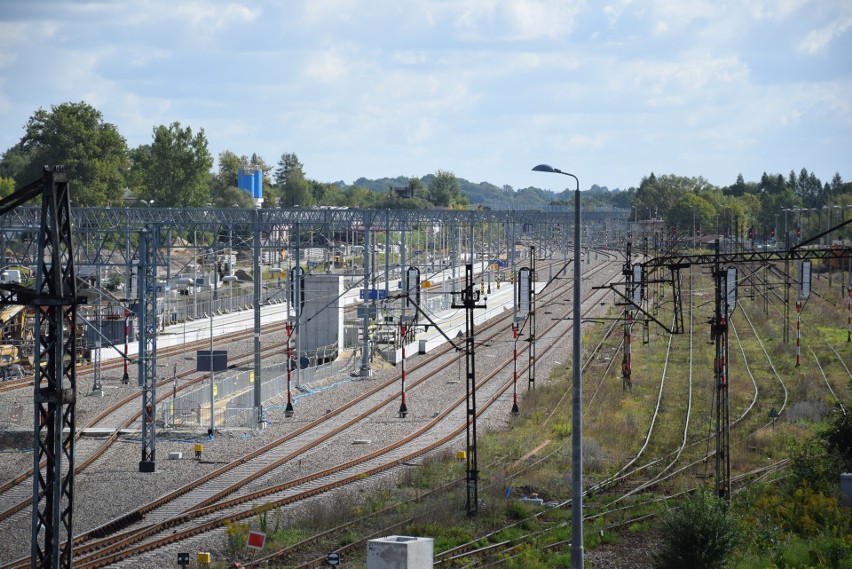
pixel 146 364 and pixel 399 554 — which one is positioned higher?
pixel 146 364

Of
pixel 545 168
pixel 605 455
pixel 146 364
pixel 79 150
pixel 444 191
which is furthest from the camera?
pixel 444 191

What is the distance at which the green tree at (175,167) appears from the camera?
3287 inches

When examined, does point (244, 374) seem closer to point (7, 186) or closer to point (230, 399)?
point (230, 399)

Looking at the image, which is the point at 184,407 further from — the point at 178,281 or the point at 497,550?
the point at 178,281

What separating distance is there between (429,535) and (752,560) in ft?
16.4

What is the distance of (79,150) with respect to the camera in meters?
73.8

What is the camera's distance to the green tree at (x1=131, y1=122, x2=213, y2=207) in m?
83.5

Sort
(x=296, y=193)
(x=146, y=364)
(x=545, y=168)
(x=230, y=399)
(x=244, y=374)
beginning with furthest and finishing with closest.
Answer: (x=296, y=193) < (x=244, y=374) < (x=230, y=399) < (x=146, y=364) < (x=545, y=168)

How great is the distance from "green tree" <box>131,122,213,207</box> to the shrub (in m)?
71.6

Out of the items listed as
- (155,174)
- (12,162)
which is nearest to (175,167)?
(155,174)

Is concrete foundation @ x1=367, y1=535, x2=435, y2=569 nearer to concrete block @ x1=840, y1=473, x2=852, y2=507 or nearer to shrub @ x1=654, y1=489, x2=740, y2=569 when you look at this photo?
shrub @ x1=654, y1=489, x2=740, y2=569

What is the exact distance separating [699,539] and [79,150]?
66114 mm

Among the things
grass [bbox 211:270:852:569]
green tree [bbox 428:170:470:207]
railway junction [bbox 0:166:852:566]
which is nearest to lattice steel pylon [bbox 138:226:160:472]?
railway junction [bbox 0:166:852:566]

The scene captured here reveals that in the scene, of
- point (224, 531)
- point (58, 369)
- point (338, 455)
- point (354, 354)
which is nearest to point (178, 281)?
point (354, 354)
